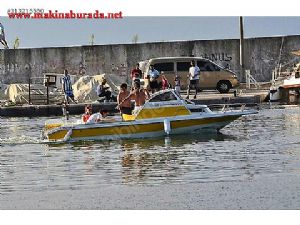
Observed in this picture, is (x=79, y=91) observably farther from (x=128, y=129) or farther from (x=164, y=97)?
(x=164, y=97)

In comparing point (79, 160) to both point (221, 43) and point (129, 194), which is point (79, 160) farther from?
point (221, 43)

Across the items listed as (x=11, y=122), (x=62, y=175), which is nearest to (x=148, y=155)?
(x=62, y=175)

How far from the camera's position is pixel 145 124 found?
23.0 m

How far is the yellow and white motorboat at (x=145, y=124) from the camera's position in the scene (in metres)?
22.8

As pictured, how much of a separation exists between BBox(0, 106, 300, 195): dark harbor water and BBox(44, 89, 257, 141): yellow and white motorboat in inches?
11.0

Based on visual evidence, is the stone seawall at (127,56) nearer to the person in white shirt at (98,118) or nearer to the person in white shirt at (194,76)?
the person in white shirt at (194,76)

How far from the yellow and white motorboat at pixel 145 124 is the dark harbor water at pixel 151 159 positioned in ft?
0.91

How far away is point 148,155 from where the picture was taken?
64.7ft

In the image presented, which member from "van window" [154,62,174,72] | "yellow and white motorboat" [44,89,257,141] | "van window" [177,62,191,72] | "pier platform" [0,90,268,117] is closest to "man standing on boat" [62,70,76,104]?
"pier platform" [0,90,268,117]

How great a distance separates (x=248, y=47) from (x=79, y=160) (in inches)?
1039

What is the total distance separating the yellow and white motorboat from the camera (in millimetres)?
22766

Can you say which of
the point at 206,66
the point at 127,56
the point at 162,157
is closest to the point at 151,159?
the point at 162,157

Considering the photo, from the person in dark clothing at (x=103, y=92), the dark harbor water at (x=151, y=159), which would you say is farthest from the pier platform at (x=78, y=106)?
the dark harbor water at (x=151, y=159)

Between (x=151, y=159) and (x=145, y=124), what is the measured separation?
409 cm
